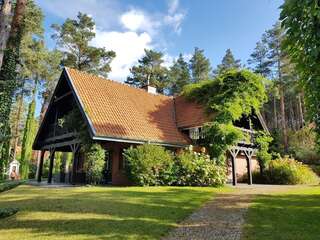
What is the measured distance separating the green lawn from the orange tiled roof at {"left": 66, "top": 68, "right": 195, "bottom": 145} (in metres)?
7.66

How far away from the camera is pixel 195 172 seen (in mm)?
14531

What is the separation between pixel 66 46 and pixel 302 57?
1224 inches

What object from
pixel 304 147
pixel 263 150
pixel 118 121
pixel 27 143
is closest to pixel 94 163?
pixel 118 121

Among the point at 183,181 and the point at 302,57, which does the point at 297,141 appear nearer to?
the point at 183,181

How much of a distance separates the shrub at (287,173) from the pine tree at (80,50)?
814 inches

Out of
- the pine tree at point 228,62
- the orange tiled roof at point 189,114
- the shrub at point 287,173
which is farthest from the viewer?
the pine tree at point 228,62

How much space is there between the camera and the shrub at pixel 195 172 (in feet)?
47.4

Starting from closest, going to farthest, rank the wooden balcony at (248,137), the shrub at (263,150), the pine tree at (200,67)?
the wooden balcony at (248,137), the shrub at (263,150), the pine tree at (200,67)

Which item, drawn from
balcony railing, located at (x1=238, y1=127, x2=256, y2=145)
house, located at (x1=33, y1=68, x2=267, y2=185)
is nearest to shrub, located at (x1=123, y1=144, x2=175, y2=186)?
house, located at (x1=33, y1=68, x2=267, y2=185)

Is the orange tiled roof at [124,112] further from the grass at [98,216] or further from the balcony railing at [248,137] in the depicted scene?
the grass at [98,216]

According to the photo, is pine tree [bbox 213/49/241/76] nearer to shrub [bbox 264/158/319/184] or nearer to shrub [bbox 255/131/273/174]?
shrub [bbox 255/131/273/174]

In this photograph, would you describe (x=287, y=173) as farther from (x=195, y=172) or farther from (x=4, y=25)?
(x=4, y=25)

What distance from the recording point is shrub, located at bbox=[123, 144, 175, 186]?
13.7 metres

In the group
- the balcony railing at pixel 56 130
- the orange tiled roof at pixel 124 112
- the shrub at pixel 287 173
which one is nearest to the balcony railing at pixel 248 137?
the shrub at pixel 287 173
